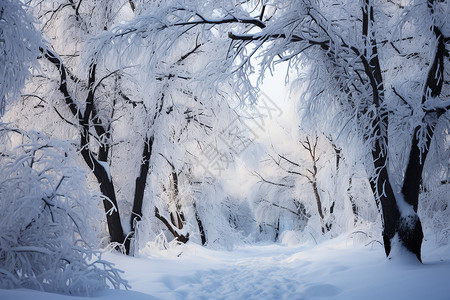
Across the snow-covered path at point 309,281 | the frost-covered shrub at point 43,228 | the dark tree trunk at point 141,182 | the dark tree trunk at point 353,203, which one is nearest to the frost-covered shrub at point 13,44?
the frost-covered shrub at point 43,228

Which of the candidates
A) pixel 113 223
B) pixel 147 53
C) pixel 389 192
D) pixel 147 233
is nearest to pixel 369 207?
pixel 389 192

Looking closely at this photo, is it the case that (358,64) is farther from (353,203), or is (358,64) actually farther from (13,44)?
(353,203)

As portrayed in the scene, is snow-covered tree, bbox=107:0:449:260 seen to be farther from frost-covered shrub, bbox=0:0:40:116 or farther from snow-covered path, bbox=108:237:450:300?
frost-covered shrub, bbox=0:0:40:116

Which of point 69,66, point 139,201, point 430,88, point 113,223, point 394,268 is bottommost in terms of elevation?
Result: point 394,268

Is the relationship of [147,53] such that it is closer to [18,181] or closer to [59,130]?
[18,181]

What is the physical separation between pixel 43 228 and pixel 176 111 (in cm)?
431

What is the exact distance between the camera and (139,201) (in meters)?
6.99

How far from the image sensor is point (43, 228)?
296 centimetres

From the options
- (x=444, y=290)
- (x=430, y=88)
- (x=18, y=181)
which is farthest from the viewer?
(x=430, y=88)

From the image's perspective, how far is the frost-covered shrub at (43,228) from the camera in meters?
2.76

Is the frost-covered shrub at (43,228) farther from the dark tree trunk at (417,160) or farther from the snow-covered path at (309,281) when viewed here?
the dark tree trunk at (417,160)

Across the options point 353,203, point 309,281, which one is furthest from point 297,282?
point 353,203

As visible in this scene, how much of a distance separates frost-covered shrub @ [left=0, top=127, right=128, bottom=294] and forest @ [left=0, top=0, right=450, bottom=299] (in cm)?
2

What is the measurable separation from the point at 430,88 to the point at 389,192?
1.53 metres
